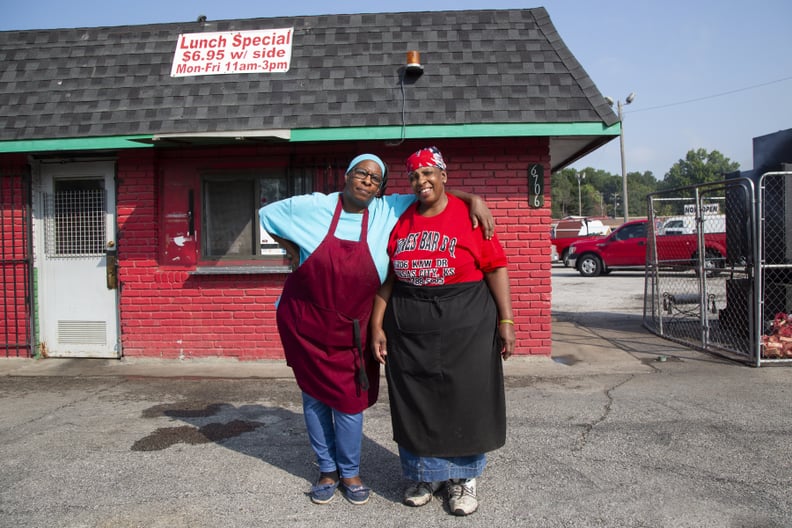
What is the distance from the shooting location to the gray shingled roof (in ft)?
21.3

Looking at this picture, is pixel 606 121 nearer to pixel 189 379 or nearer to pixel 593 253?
pixel 189 379

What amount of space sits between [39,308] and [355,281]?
5580 mm

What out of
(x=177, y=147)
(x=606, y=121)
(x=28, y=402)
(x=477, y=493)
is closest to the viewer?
(x=477, y=493)

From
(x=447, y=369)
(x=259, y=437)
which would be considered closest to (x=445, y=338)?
(x=447, y=369)

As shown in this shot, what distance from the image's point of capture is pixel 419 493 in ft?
10.9

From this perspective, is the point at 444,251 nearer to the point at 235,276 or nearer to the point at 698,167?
the point at 235,276

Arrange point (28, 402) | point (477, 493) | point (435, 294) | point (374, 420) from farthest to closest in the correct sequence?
point (28, 402), point (374, 420), point (477, 493), point (435, 294)

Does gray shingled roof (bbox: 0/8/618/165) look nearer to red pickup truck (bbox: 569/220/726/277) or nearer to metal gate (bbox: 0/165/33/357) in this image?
metal gate (bbox: 0/165/33/357)

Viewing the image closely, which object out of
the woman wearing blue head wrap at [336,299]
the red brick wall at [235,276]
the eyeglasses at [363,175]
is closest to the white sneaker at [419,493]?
the woman wearing blue head wrap at [336,299]

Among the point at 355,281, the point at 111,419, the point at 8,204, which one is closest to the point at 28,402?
the point at 111,419

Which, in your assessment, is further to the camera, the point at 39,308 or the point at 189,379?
the point at 39,308

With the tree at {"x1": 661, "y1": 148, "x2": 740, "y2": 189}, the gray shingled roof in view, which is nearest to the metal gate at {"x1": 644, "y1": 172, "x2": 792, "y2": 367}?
the gray shingled roof

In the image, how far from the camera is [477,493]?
343 centimetres

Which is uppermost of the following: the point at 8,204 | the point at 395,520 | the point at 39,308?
the point at 8,204
